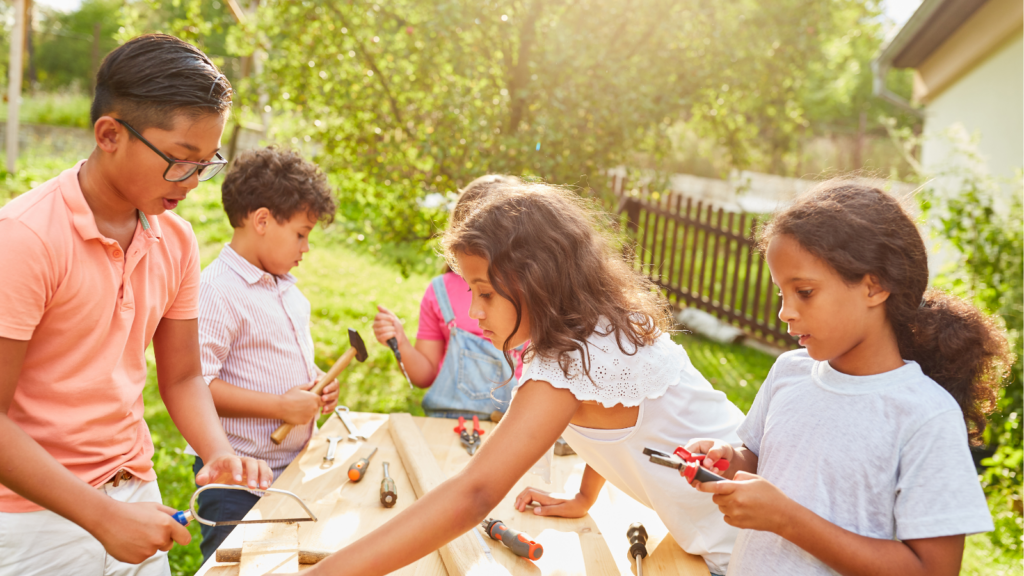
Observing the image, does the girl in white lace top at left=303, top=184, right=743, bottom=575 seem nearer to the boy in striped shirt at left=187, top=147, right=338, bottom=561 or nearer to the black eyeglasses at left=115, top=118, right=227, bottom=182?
the black eyeglasses at left=115, top=118, right=227, bottom=182

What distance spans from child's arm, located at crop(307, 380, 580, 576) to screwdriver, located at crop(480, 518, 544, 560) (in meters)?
0.33

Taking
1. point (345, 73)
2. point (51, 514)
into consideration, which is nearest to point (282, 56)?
point (345, 73)

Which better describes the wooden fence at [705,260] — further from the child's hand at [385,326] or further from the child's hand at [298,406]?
the child's hand at [298,406]

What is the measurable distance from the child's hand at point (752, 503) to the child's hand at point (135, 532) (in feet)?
3.67

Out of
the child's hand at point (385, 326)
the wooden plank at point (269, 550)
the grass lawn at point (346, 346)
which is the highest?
the child's hand at point (385, 326)

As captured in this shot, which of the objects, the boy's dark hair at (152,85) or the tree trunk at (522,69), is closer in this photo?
the boy's dark hair at (152,85)

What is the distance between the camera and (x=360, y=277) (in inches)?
332

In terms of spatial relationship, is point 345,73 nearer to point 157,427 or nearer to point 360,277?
point 157,427

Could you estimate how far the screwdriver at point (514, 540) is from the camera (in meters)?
1.70

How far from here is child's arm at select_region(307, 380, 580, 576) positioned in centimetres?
134

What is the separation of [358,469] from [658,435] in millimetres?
990

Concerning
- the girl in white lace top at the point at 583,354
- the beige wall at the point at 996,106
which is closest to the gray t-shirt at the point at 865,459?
the girl in white lace top at the point at 583,354

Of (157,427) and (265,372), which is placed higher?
(265,372)

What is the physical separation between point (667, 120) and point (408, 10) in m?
2.33
